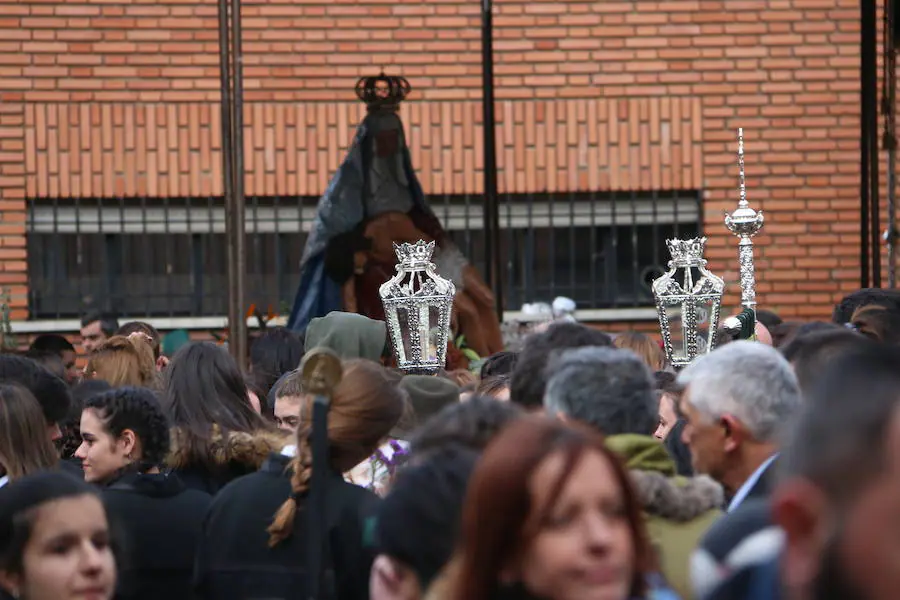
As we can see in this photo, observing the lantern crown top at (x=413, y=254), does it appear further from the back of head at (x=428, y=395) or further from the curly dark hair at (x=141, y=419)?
the curly dark hair at (x=141, y=419)

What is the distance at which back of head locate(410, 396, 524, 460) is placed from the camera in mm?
3166

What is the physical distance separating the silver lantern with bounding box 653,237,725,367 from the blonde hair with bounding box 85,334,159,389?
2.11 meters

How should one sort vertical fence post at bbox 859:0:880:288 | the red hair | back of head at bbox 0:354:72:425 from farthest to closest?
vertical fence post at bbox 859:0:880:288 < back of head at bbox 0:354:72:425 < the red hair

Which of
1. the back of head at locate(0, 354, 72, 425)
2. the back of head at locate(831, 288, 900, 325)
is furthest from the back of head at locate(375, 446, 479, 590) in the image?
the back of head at locate(831, 288, 900, 325)

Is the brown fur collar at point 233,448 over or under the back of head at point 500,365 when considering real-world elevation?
under

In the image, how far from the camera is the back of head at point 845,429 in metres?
1.91

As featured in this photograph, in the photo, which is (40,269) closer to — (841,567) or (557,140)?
(557,140)

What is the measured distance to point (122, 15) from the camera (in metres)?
12.4

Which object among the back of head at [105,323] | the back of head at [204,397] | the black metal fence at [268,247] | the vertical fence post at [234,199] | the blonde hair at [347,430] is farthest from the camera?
the black metal fence at [268,247]

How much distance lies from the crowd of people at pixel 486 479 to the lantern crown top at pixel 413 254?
1.60 feet

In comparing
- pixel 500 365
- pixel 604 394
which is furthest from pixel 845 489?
pixel 500 365

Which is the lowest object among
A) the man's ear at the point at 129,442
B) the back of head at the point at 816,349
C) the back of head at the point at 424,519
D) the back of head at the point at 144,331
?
the man's ear at the point at 129,442

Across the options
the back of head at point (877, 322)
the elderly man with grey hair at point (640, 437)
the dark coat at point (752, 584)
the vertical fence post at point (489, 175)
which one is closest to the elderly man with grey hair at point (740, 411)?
the elderly man with grey hair at point (640, 437)

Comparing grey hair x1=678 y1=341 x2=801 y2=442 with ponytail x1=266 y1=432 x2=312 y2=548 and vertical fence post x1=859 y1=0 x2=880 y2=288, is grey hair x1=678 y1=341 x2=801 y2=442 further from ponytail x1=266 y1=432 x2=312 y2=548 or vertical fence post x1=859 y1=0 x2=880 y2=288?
vertical fence post x1=859 y1=0 x2=880 y2=288
